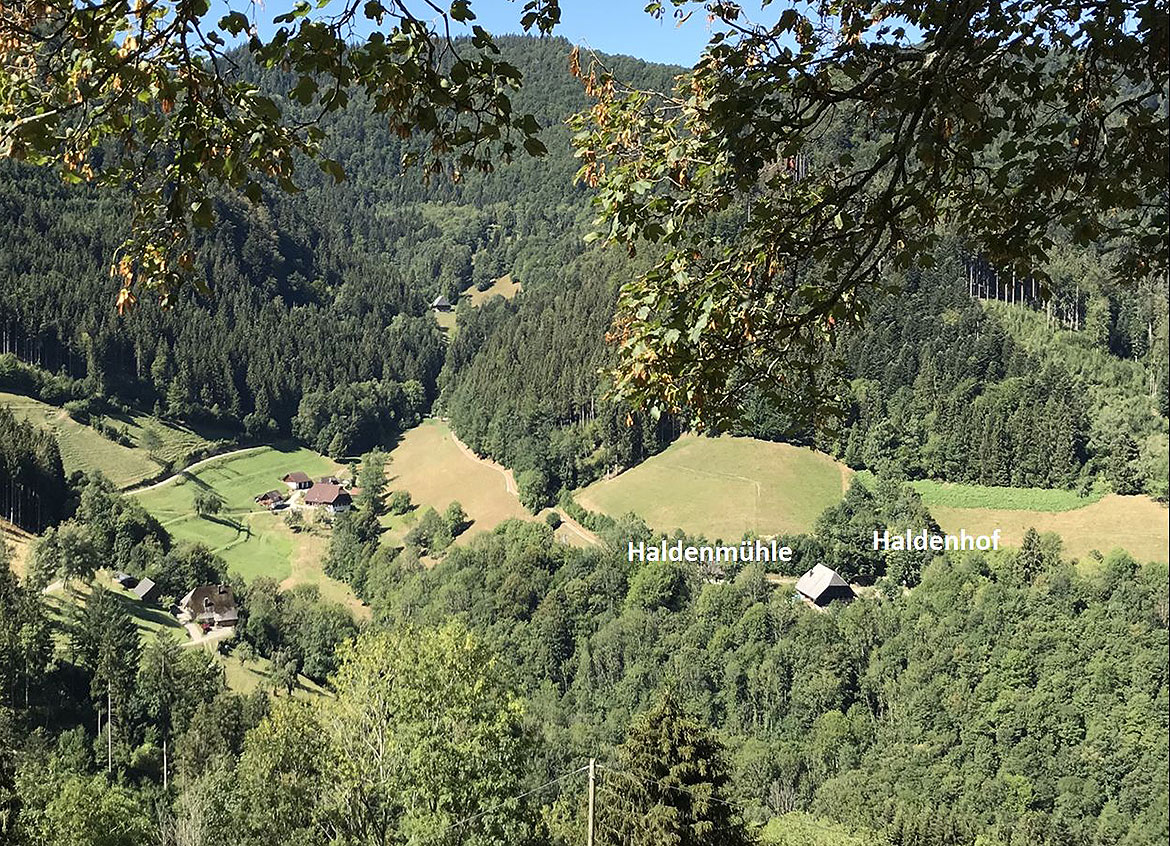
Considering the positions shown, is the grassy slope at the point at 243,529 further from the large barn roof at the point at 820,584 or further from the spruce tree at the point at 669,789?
the spruce tree at the point at 669,789

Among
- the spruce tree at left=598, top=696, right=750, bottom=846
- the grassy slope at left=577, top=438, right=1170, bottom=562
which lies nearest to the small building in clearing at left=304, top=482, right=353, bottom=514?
the grassy slope at left=577, top=438, right=1170, bottom=562

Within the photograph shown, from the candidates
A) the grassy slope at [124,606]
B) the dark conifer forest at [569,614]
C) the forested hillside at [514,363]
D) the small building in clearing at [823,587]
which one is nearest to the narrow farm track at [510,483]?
the dark conifer forest at [569,614]

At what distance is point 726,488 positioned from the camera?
259 ft

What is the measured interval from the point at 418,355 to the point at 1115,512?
293ft

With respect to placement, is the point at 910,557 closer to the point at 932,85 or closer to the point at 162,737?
the point at 162,737

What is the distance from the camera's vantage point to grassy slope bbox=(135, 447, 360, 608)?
243 feet

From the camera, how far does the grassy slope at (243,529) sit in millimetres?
74188

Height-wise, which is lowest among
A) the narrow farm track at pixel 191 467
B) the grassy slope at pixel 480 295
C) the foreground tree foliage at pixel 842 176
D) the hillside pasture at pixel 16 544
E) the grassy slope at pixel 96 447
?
the hillside pasture at pixel 16 544

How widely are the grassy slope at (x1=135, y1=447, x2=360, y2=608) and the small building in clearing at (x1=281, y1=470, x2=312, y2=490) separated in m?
0.88

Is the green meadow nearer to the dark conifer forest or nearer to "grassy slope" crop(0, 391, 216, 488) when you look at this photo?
"grassy slope" crop(0, 391, 216, 488)

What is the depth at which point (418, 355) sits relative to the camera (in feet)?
446

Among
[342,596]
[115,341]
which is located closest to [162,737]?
[342,596]

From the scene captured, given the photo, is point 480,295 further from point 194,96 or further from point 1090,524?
point 194,96

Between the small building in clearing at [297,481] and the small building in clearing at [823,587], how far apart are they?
47750 mm
